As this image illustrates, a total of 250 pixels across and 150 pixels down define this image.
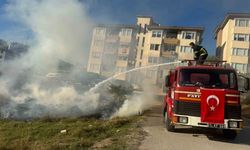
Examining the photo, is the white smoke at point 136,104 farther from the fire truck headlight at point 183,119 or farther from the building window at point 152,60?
the building window at point 152,60

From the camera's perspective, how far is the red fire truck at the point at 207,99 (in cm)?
1287

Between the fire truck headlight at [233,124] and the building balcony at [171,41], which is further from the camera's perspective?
the building balcony at [171,41]

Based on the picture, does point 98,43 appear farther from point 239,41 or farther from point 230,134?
point 230,134

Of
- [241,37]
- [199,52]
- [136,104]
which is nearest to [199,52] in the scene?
[199,52]

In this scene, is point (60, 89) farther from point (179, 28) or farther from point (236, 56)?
point (179, 28)

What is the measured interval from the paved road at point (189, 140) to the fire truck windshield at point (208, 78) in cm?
190

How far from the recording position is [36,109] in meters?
26.5

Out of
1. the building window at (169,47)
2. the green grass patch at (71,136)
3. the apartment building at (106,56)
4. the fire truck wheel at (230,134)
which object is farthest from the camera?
the building window at (169,47)

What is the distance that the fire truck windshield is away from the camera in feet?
44.0

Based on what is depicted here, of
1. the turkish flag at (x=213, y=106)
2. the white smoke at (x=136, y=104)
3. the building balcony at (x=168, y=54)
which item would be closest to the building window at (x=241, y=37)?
the building balcony at (x=168, y=54)

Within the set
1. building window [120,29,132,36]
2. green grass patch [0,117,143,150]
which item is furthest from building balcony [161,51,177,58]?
green grass patch [0,117,143,150]

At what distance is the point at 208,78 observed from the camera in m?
13.7

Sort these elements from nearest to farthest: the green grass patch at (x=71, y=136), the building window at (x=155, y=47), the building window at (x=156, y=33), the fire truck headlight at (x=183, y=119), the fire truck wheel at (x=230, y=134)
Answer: the green grass patch at (x=71, y=136) < the fire truck headlight at (x=183, y=119) < the fire truck wheel at (x=230, y=134) < the building window at (x=155, y=47) < the building window at (x=156, y=33)

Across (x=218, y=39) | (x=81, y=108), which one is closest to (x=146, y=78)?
(x=81, y=108)
